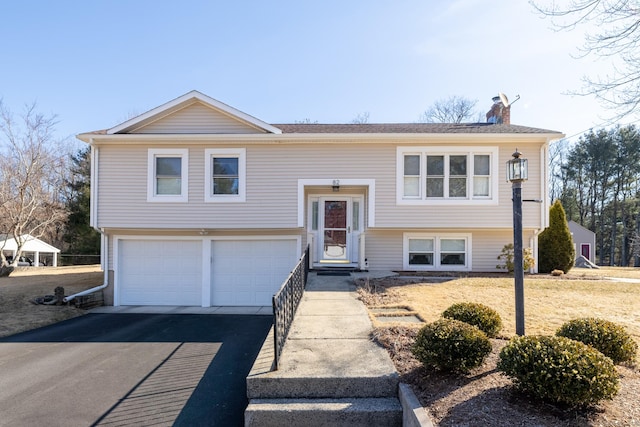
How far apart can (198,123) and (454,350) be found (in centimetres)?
1015

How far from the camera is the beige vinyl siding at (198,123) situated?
10.6 m

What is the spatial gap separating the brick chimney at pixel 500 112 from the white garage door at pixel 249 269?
9343mm

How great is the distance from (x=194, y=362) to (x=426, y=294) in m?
4.93

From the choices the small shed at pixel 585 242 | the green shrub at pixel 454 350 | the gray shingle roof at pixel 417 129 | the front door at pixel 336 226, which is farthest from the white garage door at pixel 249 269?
the small shed at pixel 585 242

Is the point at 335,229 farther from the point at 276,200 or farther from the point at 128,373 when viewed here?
the point at 128,373

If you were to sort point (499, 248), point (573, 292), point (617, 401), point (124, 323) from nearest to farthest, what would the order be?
point (617, 401) → point (573, 292) → point (124, 323) → point (499, 248)

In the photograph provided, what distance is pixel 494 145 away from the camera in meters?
9.80

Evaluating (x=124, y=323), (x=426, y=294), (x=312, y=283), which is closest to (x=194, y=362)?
(x=312, y=283)

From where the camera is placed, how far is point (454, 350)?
10.3 ft

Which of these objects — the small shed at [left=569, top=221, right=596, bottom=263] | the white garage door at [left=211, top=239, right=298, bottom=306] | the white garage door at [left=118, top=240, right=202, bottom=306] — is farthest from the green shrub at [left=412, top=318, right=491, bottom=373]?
the small shed at [left=569, top=221, right=596, bottom=263]

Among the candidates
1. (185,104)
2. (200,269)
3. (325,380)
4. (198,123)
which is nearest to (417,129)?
(198,123)

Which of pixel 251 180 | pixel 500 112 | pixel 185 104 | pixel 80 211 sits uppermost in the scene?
pixel 500 112

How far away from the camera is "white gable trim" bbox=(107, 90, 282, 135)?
33.4 feet

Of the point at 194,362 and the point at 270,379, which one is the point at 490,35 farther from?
the point at 194,362
